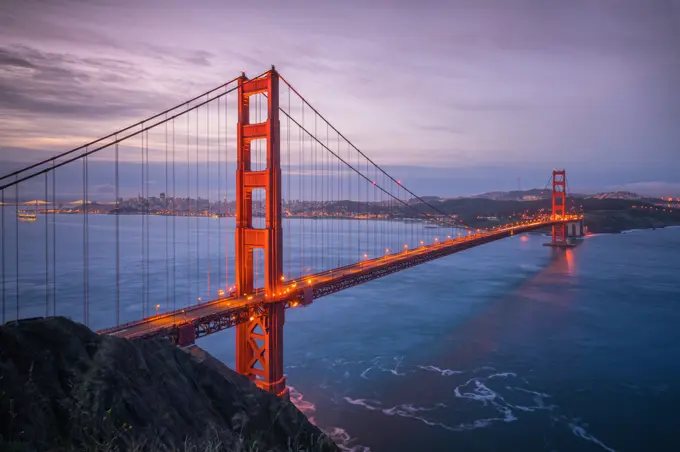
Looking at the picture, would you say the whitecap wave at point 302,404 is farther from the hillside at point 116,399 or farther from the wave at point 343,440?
the hillside at point 116,399

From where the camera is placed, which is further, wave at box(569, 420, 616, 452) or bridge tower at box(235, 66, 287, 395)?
bridge tower at box(235, 66, 287, 395)

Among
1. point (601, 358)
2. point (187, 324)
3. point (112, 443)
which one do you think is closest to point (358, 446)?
point (187, 324)

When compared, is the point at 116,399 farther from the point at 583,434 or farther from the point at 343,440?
the point at 583,434

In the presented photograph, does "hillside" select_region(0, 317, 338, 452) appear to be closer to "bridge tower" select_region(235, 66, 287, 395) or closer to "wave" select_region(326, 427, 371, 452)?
"wave" select_region(326, 427, 371, 452)

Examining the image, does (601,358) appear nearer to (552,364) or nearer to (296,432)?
(552,364)

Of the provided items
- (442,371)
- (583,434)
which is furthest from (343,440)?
(583,434)

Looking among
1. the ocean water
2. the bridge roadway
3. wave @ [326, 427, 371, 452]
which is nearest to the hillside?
the bridge roadway
